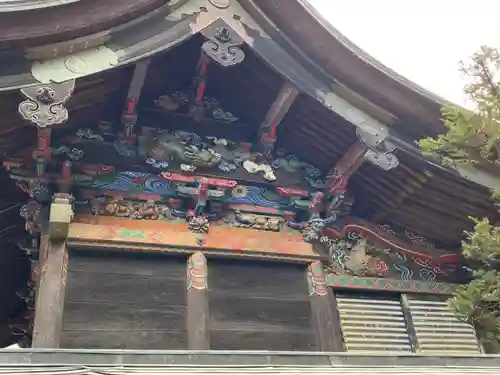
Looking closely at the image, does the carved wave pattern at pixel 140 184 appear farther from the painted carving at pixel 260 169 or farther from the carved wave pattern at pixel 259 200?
the painted carving at pixel 260 169

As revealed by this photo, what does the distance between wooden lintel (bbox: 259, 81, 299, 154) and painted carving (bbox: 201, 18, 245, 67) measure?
616mm

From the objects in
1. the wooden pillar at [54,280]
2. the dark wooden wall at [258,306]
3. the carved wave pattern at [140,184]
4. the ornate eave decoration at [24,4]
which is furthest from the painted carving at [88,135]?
the dark wooden wall at [258,306]

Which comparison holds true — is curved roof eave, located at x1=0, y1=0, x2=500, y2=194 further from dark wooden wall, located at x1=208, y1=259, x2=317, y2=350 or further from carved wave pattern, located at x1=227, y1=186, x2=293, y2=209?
dark wooden wall, located at x1=208, y1=259, x2=317, y2=350

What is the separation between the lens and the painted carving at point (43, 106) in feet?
16.8

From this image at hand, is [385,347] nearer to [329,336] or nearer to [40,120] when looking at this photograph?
[329,336]

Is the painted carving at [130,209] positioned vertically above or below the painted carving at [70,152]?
below

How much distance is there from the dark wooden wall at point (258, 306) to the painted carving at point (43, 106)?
1934 millimetres

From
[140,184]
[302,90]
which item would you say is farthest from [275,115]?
[140,184]

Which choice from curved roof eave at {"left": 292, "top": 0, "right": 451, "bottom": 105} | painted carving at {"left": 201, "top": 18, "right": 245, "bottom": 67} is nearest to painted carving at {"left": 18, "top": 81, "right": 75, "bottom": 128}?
painted carving at {"left": 201, "top": 18, "right": 245, "bottom": 67}

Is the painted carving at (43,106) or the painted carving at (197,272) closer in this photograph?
the painted carving at (43,106)

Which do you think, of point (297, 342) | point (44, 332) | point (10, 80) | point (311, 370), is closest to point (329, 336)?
point (297, 342)

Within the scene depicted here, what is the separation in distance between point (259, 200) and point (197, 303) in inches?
52.7

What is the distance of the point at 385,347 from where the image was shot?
20.2ft

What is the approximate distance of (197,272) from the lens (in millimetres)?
5809
